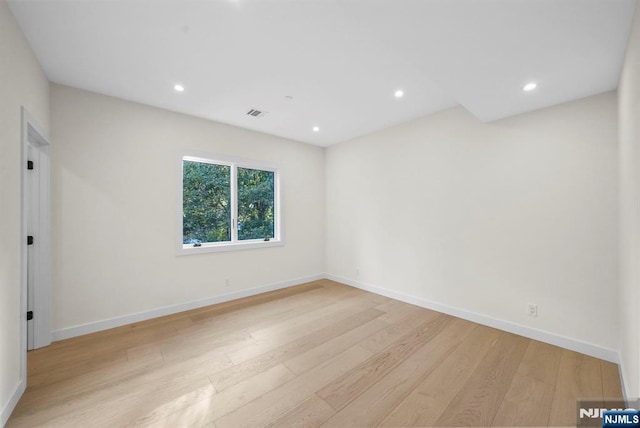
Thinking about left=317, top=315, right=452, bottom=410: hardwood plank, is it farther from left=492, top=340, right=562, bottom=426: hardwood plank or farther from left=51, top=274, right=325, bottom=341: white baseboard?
left=51, top=274, right=325, bottom=341: white baseboard

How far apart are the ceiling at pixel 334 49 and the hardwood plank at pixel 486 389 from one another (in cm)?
249

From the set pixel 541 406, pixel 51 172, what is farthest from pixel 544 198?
pixel 51 172

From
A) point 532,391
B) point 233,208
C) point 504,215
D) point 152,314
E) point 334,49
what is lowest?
point 532,391

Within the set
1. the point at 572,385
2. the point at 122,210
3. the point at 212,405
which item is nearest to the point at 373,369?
the point at 212,405

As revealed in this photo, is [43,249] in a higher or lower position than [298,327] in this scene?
higher

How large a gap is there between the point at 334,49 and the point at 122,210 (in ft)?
9.78

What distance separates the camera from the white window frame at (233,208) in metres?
3.40

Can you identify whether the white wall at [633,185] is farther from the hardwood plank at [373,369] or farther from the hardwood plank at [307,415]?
the hardwood plank at [307,415]

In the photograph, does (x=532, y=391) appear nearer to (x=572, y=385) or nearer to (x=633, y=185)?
(x=572, y=385)

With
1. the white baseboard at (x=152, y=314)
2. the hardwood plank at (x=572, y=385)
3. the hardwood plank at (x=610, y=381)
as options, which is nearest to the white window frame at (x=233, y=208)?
the white baseboard at (x=152, y=314)

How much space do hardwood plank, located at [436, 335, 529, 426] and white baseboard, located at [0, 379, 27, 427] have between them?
2.74 metres

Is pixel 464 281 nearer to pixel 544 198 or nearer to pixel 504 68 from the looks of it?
pixel 544 198

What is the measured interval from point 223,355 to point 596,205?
3.83m

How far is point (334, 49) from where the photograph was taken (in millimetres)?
2086
